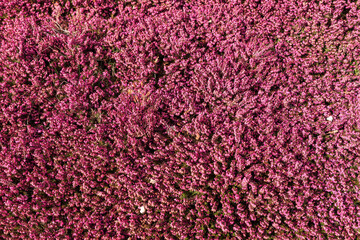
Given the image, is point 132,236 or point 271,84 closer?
point 132,236

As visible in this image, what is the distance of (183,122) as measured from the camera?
3.37m

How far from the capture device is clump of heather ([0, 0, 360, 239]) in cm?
286

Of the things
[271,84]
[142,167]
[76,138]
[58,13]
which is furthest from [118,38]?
[271,84]

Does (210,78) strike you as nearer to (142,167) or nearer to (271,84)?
(271,84)

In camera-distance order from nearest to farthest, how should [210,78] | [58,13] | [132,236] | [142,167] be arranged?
[132,236]
[142,167]
[210,78]
[58,13]

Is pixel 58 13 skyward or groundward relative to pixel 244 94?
skyward

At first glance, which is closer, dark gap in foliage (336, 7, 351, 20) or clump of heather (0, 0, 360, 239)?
clump of heather (0, 0, 360, 239)

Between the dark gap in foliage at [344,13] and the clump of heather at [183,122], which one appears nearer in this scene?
the clump of heather at [183,122]

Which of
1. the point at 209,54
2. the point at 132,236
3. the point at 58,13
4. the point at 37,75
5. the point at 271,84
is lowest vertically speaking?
the point at 132,236

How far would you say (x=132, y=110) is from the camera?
131 inches

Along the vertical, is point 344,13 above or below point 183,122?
above

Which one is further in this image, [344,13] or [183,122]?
[344,13]

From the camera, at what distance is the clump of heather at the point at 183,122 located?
9.39 feet

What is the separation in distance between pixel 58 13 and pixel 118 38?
1.28 m
